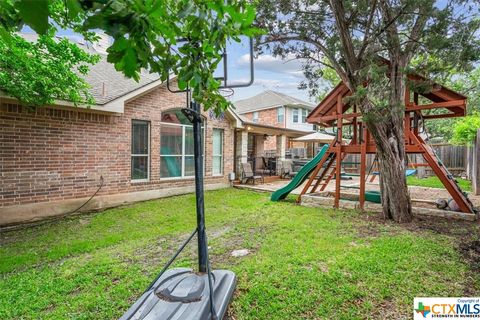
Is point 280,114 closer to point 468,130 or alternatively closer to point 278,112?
point 278,112

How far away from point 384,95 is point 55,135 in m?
8.18

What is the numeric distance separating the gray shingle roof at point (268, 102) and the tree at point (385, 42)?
19670 millimetres

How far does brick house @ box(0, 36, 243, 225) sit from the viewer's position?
6707 millimetres

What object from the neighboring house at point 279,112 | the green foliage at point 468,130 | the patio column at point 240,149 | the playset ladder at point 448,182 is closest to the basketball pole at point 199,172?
the playset ladder at point 448,182

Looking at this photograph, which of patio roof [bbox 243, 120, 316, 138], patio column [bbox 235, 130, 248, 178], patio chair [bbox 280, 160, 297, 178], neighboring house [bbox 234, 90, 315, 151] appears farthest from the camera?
neighboring house [bbox 234, 90, 315, 151]

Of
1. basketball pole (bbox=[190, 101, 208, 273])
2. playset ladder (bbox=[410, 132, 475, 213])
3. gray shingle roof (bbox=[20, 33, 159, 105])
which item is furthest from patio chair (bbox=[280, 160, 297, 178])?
basketball pole (bbox=[190, 101, 208, 273])

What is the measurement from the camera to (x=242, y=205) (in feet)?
28.2

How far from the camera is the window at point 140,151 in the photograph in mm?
9219

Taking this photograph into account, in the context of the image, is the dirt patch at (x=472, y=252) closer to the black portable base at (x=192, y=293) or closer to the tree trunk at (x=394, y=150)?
the tree trunk at (x=394, y=150)

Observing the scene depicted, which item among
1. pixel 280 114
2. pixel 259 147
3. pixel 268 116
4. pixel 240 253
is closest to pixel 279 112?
pixel 280 114

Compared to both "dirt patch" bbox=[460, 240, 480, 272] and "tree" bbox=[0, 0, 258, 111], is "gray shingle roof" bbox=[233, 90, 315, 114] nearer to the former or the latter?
"dirt patch" bbox=[460, 240, 480, 272]

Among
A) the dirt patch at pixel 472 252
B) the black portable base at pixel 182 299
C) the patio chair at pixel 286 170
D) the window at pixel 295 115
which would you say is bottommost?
the dirt patch at pixel 472 252

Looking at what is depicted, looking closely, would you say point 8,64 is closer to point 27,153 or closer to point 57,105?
point 57,105

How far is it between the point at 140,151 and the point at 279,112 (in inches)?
773
